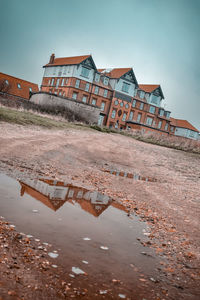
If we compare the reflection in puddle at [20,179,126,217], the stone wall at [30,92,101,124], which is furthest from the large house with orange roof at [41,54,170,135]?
the reflection in puddle at [20,179,126,217]

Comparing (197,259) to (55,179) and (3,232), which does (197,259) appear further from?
(55,179)

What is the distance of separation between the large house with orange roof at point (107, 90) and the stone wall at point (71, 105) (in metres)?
16.0

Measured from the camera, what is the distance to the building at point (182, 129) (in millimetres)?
75938

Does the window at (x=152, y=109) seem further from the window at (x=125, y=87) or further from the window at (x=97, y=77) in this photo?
the window at (x=97, y=77)

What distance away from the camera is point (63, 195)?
6.48 meters

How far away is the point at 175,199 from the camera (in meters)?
8.65

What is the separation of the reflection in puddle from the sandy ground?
1.87 ft

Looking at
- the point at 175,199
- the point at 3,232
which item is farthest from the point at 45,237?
the point at 175,199

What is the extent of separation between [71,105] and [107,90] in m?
23.6

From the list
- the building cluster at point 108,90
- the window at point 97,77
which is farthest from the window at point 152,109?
the window at point 97,77

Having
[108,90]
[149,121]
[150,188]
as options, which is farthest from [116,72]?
[150,188]

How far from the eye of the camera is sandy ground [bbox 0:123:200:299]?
4287 mm

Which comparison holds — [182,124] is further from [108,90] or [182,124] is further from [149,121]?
[108,90]

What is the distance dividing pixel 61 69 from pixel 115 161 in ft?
145
